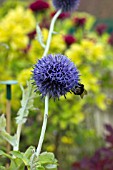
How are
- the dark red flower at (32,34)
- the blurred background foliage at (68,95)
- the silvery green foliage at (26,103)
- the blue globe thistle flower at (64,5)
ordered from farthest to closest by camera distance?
the dark red flower at (32,34)
the blurred background foliage at (68,95)
the blue globe thistle flower at (64,5)
the silvery green foliage at (26,103)

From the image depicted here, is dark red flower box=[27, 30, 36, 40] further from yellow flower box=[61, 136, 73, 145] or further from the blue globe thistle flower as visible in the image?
the blue globe thistle flower

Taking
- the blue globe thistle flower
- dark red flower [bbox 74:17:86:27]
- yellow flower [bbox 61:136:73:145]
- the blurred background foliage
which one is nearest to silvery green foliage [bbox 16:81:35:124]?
the blue globe thistle flower

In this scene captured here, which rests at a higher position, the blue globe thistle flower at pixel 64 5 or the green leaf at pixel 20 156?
the blue globe thistle flower at pixel 64 5

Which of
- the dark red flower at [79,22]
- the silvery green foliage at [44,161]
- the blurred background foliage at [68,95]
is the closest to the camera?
the silvery green foliage at [44,161]

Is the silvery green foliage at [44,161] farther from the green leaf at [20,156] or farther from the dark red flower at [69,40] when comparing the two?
the dark red flower at [69,40]

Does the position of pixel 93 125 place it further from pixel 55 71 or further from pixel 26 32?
pixel 55 71

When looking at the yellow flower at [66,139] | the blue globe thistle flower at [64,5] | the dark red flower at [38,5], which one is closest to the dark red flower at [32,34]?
the dark red flower at [38,5]

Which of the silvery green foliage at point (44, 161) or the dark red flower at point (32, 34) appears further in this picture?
the dark red flower at point (32, 34)
